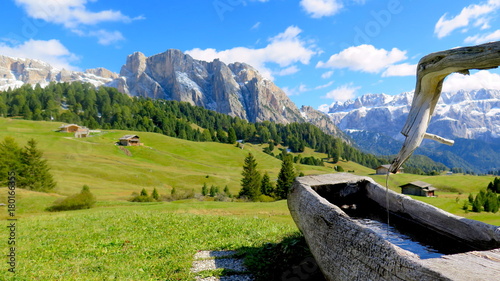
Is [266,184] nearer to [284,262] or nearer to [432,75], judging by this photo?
[284,262]

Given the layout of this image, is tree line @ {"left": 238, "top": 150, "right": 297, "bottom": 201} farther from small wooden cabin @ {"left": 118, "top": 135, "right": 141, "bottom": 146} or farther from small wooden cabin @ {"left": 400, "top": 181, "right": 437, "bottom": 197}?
small wooden cabin @ {"left": 118, "top": 135, "right": 141, "bottom": 146}

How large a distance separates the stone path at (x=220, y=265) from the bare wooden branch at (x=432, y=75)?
5.82 meters

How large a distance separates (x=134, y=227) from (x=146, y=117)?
162 meters

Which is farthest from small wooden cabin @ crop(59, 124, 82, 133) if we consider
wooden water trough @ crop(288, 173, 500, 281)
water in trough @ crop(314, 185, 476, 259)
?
water in trough @ crop(314, 185, 476, 259)

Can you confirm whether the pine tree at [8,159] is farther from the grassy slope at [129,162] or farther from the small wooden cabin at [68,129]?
the small wooden cabin at [68,129]

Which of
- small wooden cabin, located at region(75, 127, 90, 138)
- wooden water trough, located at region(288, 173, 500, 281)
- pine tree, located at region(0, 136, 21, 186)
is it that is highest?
small wooden cabin, located at region(75, 127, 90, 138)

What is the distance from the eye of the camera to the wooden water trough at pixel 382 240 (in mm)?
3580

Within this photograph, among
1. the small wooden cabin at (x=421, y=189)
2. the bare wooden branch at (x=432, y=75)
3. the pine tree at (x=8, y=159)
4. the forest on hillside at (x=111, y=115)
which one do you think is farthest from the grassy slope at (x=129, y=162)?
the bare wooden branch at (x=432, y=75)

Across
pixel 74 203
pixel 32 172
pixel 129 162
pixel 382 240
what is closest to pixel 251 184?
pixel 74 203

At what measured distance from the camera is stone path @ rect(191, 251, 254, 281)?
8.35m

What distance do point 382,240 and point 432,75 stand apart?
2.93 metres

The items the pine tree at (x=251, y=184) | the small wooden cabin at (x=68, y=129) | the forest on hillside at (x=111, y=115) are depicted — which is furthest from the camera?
the forest on hillside at (x=111, y=115)

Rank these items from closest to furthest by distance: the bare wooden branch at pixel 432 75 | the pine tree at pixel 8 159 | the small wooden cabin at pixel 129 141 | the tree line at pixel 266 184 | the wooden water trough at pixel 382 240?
the wooden water trough at pixel 382 240, the bare wooden branch at pixel 432 75, the pine tree at pixel 8 159, the tree line at pixel 266 184, the small wooden cabin at pixel 129 141

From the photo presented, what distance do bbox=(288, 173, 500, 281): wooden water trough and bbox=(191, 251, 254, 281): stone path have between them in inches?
99.3
